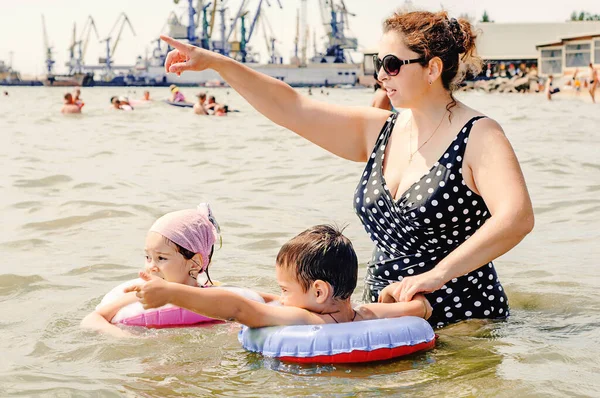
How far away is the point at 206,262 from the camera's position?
4387mm

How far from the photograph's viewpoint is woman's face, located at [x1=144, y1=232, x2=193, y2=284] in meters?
4.20

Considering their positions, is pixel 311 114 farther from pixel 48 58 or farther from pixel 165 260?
pixel 48 58

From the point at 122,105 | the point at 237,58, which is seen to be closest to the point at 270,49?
the point at 237,58

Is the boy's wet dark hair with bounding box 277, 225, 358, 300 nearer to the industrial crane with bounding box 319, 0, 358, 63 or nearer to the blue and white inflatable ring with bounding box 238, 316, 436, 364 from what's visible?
the blue and white inflatable ring with bounding box 238, 316, 436, 364

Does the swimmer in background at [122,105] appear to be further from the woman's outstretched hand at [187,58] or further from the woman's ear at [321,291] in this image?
the woman's ear at [321,291]

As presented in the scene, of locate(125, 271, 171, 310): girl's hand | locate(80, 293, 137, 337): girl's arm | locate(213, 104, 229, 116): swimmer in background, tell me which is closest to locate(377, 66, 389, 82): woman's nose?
locate(125, 271, 171, 310): girl's hand

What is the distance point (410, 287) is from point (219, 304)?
0.77m

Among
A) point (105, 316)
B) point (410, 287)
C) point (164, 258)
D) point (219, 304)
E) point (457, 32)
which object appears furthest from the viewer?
point (105, 316)

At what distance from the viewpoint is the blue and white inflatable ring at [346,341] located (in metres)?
3.43

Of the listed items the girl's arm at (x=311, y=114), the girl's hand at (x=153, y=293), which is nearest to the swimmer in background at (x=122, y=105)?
the girl's arm at (x=311, y=114)

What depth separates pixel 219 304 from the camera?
342cm

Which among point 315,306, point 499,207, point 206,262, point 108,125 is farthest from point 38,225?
point 108,125

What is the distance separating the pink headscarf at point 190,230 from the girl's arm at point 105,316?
39 centimetres

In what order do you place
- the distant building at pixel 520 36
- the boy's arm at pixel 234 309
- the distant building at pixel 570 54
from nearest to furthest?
1. the boy's arm at pixel 234 309
2. the distant building at pixel 570 54
3. the distant building at pixel 520 36
